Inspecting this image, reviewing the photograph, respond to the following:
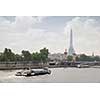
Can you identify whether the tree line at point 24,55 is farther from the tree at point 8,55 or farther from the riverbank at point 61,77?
the riverbank at point 61,77

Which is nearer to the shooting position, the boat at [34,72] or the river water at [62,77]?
the river water at [62,77]

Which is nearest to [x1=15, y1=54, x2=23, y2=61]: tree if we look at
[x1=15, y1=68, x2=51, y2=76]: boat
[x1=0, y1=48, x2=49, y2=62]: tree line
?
[x1=0, y1=48, x2=49, y2=62]: tree line

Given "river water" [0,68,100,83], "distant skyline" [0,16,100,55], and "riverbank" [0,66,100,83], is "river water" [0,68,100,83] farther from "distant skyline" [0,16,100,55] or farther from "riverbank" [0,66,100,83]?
"distant skyline" [0,16,100,55]

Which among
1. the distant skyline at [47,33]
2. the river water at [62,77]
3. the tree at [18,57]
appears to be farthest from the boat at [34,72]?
the distant skyline at [47,33]

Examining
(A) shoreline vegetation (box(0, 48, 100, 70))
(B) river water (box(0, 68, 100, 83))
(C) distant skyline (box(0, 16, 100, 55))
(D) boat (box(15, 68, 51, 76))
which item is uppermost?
(C) distant skyline (box(0, 16, 100, 55))

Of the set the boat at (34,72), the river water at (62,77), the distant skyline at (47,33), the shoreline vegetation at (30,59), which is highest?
the distant skyline at (47,33)

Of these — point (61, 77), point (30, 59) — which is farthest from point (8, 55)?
point (61, 77)
